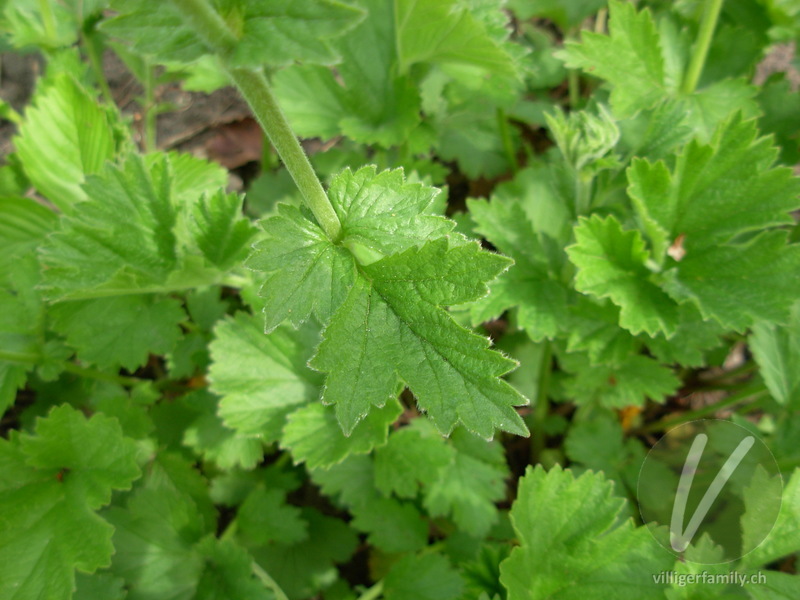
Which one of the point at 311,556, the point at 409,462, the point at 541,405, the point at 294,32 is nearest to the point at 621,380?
the point at 541,405

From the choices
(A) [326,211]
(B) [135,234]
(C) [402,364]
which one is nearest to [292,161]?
(A) [326,211]

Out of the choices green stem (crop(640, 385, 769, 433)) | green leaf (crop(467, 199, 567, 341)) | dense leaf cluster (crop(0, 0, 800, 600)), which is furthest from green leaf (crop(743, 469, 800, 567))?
green leaf (crop(467, 199, 567, 341))

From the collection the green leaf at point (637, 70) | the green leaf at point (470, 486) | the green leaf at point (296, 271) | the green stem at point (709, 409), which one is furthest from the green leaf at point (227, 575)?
the green leaf at point (637, 70)

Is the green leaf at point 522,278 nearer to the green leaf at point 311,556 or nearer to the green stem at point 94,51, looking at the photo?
the green leaf at point 311,556

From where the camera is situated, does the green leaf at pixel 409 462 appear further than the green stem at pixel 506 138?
No

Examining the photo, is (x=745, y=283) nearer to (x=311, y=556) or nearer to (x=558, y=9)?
(x=558, y=9)

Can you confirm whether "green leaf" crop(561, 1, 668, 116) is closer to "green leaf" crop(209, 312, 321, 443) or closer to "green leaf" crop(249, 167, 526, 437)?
"green leaf" crop(249, 167, 526, 437)
